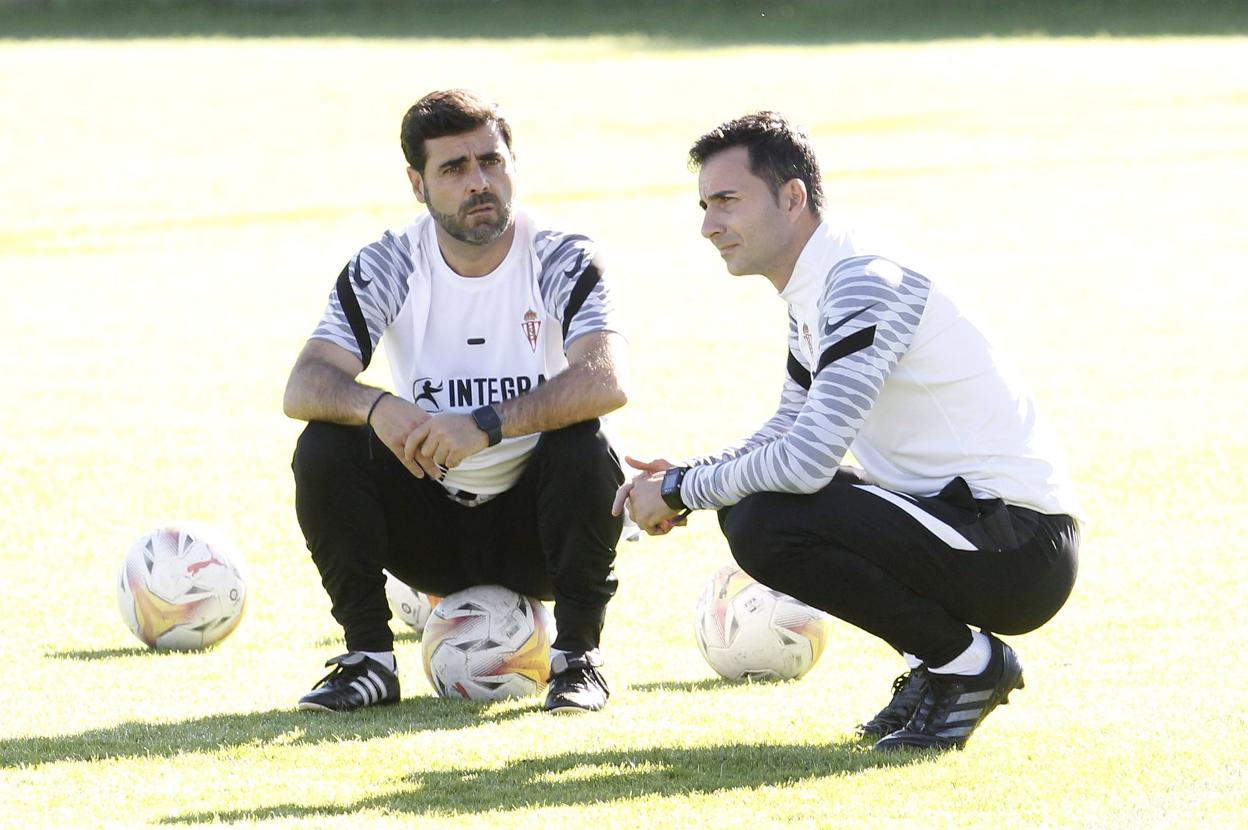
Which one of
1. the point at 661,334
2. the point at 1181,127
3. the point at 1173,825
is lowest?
the point at 1173,825

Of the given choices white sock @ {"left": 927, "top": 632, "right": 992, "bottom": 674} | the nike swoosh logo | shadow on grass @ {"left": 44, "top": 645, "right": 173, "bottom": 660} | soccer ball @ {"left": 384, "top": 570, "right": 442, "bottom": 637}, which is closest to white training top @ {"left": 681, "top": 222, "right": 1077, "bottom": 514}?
the nike swoosh logo

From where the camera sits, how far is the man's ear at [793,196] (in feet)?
15.8

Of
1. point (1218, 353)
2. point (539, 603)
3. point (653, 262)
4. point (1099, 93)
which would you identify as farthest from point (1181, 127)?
point (539, 603)

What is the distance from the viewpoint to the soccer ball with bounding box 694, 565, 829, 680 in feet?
18.7

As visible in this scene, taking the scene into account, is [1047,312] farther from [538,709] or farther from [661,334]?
[538,709]

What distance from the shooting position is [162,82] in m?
35.3

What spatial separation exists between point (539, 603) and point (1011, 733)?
150cm

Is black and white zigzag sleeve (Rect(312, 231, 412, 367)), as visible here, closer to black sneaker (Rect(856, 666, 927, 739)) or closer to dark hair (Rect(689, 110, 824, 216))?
dark hair (Rect(689, 110, 824, 216))

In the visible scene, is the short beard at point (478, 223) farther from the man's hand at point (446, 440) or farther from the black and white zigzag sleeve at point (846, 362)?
the black and white zigzag sleeve at point (846, 362)

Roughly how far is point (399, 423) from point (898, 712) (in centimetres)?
152

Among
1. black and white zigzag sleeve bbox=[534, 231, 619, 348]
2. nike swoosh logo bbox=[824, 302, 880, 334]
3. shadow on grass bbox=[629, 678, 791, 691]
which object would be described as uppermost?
black and white zigzag sleeve bbox=[534, 231, 619, 348]

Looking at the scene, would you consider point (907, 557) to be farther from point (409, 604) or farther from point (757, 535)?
point (409, 604)

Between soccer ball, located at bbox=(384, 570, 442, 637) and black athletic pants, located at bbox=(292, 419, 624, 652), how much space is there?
2.34 ft

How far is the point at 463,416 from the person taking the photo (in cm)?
531
